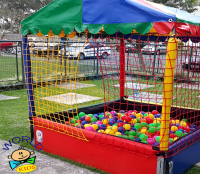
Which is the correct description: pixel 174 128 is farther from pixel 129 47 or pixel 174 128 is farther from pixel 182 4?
pixel 182 4

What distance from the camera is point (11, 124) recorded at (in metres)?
5.02

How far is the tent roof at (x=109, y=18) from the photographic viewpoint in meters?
2.59

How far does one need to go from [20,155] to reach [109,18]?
7.79 ft

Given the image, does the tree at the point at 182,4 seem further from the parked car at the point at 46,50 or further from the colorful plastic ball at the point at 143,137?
the colorful plastic ball at the point at 143,137

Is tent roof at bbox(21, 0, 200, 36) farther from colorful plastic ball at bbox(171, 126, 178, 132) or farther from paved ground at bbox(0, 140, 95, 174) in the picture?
paved ground at bbox(0, 140, 95, 174)

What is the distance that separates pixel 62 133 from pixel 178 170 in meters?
1.64

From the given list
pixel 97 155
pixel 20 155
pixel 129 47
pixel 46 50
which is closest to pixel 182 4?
pixel 129 47

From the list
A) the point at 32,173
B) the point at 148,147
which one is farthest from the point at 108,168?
the point at 32,173

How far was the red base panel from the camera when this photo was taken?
2.96 meters

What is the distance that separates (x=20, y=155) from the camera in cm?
376

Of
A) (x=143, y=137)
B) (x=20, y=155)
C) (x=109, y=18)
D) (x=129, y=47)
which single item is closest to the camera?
(x=109, y=18)

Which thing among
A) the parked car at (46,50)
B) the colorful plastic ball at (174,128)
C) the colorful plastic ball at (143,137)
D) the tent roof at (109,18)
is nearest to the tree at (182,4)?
the parked car at (46,50)

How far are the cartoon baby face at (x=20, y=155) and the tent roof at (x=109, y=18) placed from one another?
1.79 metres

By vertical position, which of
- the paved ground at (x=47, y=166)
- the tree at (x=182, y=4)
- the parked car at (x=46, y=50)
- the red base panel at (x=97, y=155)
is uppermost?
the tree at (x=182, y=4)
